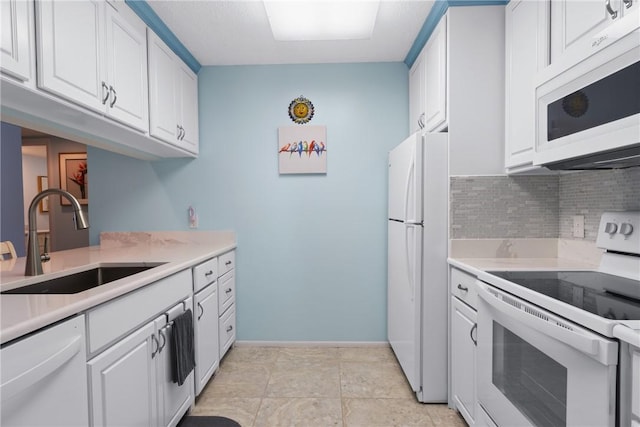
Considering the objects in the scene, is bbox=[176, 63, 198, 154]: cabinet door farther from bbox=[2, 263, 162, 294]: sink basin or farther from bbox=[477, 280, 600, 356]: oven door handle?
bbox=[477, 280, 600, 356]: oven door handle

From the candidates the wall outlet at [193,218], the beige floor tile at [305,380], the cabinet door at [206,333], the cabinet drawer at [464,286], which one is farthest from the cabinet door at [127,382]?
the cabinet drawer at [464,286]

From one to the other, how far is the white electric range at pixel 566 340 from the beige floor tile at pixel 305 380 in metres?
1.03

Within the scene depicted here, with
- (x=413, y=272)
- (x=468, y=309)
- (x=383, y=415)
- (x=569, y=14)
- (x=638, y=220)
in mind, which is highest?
(x=569, y=14)

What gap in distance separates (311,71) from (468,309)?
7.22 feet

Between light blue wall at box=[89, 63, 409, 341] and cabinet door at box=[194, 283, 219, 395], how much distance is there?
0.56 m

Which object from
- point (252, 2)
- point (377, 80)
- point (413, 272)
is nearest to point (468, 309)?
point (413, 272)

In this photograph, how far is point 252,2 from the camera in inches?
74.1

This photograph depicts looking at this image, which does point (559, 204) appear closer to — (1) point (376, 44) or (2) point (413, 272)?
(2) point (413, 272)

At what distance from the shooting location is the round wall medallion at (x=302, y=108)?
8.85 ft

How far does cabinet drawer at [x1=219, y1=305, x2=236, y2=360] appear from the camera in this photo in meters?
2.36

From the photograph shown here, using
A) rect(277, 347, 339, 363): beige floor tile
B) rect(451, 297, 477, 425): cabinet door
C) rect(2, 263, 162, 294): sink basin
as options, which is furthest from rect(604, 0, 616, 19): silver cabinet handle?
rect(277, 347, 339, 363): beige floor tile

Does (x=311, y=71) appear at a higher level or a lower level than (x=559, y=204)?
higher

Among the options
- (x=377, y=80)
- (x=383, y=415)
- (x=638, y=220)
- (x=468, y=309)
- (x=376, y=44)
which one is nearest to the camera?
(x=638, y=220)

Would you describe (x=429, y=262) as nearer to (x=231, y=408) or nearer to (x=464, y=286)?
(x=464, y=286)
